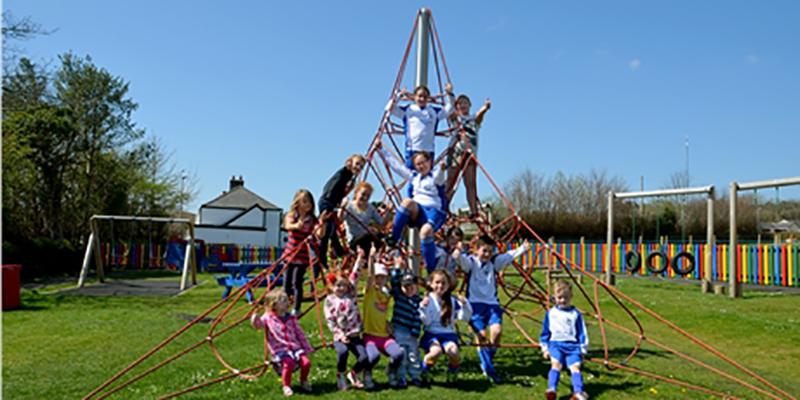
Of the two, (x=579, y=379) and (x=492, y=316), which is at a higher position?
(x=492, y=316)

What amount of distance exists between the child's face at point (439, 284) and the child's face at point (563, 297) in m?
0.90

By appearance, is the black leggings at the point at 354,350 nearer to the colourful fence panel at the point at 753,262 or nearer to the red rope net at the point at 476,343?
the red rope net at the point at 476,343

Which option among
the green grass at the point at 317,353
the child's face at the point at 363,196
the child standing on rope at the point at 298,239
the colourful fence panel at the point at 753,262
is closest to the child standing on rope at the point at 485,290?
the green grass at the point at 317,353

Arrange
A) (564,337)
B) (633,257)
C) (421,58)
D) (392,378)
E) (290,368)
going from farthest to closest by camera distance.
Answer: (633,257), (421,58), (392,378), (564,337), (290,368)

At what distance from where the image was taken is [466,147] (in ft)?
23.4

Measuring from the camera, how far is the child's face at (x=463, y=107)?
714 centimetres

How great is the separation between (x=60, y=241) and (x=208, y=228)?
17862 mm

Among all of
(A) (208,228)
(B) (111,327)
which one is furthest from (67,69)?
(B) (111,327)

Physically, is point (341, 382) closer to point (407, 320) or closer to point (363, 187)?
point (407, 320)

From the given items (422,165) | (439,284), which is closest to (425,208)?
(422,165)

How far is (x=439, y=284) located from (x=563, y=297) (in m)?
Result: 1.01

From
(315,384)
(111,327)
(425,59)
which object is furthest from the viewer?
(111,327)

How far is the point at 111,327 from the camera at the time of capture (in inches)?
368

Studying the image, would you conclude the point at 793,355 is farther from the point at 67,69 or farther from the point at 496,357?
the point at 67,69
